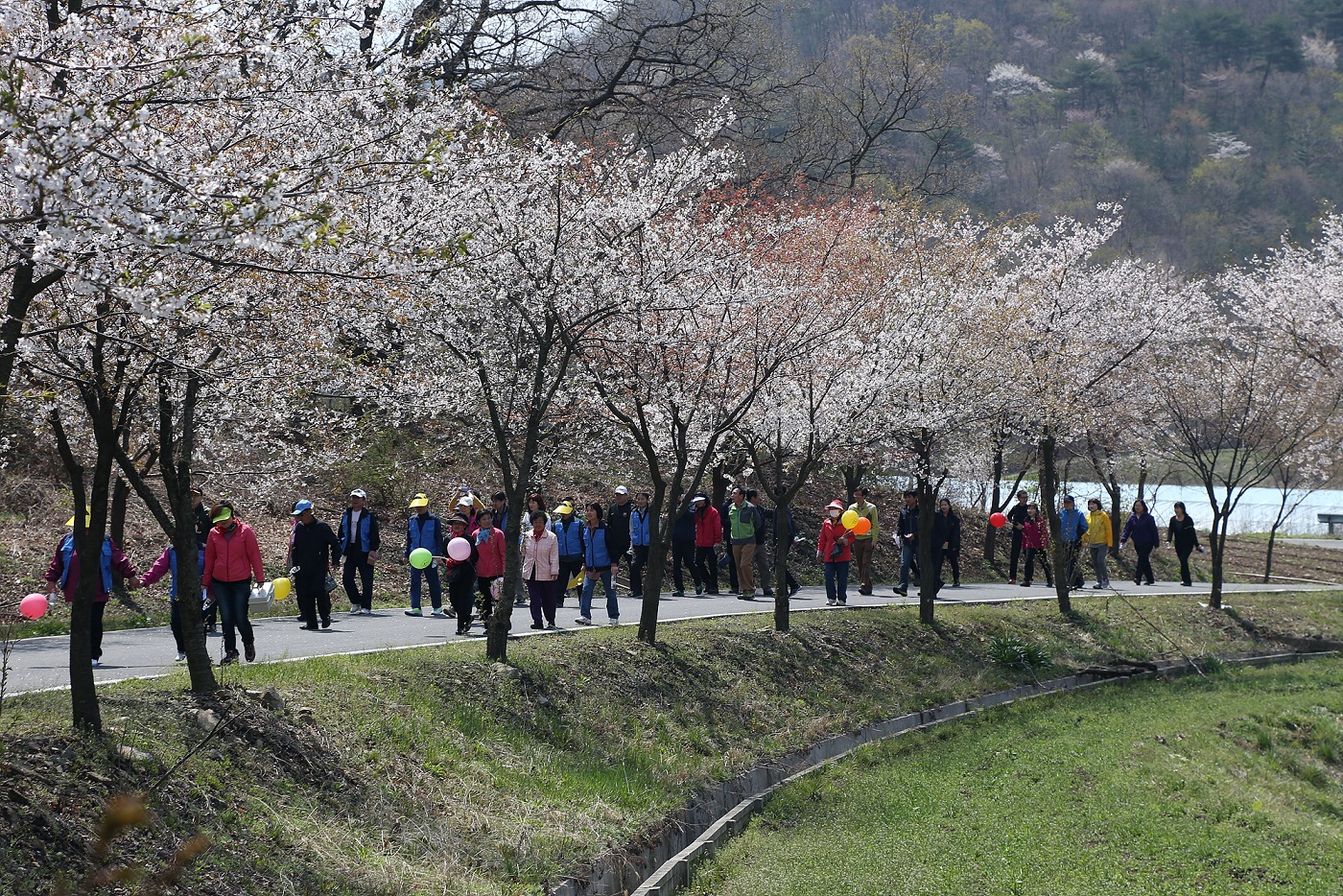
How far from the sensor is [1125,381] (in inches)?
1154

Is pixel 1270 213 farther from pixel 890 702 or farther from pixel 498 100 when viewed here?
pixel 890 702

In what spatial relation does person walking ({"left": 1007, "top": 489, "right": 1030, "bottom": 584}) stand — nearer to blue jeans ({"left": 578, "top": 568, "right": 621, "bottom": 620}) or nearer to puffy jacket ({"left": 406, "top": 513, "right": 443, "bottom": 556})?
blue jeans ({"left": 578, "top": 568, "right": 621, "bottom": 620})

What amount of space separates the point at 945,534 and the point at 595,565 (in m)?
9.21

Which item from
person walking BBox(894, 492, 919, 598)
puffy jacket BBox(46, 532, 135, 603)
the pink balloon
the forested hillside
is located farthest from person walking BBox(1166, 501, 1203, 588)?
the forested hillside

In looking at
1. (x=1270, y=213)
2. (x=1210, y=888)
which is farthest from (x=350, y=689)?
(x=1270, y=213)

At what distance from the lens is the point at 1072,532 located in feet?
82.6

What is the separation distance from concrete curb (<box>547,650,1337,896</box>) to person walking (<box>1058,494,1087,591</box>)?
8108 mm

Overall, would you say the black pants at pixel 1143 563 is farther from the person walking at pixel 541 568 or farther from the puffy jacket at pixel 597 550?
the person walking at pixel 541 568

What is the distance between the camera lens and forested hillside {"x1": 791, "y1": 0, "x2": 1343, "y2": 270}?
8806 cm

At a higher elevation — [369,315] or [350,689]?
[369,315]

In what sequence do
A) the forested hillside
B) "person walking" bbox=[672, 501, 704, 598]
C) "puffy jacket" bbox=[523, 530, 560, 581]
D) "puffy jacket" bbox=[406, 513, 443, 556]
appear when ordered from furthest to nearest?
the forested hillside
"person walking" bbox=[672, 501, 704, 598]
"puffy jacket" bbox=[406, 513, 443, 556]
"puffy jacket" bbox=[523, 530, 560, 581]

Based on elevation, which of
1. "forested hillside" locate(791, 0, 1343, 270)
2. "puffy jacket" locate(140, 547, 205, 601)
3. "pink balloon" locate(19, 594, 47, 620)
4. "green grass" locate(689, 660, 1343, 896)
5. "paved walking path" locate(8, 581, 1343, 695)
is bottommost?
"green grass" locate(689, 660, 1343, 896)

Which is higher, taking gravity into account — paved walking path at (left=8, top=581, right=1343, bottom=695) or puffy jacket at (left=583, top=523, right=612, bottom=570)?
puffy jacket at (left=583, top=523, right=612, bottom=570)

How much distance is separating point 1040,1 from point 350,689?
145 meters
